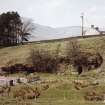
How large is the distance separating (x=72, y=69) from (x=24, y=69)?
32.3 feet

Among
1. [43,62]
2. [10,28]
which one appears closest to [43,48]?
[43,62]

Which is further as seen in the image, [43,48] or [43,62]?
[43,48]

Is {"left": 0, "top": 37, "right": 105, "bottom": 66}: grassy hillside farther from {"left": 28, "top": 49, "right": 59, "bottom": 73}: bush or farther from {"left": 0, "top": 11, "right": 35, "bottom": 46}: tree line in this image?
{"left": 0, "top": 11, "right": 35, "bottom": 46}: tree line

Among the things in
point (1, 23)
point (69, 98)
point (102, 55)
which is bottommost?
point (69, 98)

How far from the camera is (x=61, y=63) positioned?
79938 millimetres

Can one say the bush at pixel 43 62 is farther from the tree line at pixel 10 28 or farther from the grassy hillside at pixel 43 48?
the tree line at pixel 10 28

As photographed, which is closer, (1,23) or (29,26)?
(1,23)

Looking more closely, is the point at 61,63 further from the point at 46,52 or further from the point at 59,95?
the point at 59,95

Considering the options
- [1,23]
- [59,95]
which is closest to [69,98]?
[59,95]

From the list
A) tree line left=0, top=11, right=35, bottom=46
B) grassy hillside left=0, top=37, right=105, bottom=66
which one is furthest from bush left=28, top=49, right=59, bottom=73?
tree line left=0, top=11, right=35, bottom=46

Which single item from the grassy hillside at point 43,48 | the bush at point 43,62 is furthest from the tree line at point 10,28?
the bush at point 43,62

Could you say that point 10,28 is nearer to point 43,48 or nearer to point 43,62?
point 43,48

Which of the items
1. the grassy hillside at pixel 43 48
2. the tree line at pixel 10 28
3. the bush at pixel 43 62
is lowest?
the bush at pixel 43 62

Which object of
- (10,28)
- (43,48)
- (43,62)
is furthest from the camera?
(10,28)
